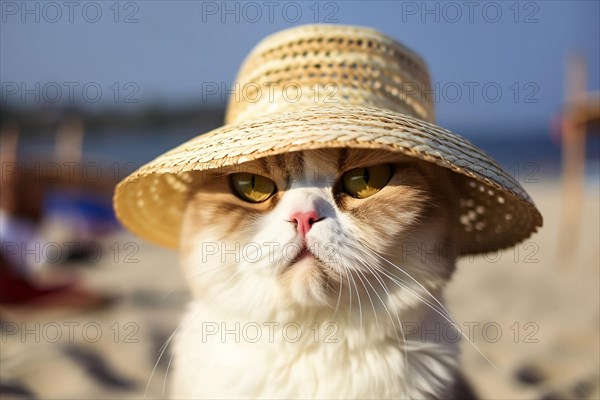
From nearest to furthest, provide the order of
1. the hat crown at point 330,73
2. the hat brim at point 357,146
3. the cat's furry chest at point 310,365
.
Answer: the hat brim at point 357,146, the cat's furry chest at point 310,365, the hat crown at point 330,73

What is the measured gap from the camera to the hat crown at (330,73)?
3.18 feet

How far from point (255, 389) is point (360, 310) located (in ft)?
0.73

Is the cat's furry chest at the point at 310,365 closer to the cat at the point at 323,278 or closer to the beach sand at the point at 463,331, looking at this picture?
the cat at the point at 323,278

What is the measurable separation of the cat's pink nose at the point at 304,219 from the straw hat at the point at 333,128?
0.11m

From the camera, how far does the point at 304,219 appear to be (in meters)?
0.78

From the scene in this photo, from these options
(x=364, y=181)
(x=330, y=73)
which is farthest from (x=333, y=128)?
(x=330, y=73)

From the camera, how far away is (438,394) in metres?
0.90

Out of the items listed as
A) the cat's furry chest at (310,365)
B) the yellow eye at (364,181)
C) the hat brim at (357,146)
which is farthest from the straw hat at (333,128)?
the cat's furry chest at (310,365)

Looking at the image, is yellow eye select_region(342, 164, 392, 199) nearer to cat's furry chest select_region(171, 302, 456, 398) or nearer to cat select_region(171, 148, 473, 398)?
cat select_region(171, 148, 473, 398)

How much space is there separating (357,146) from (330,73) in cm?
32

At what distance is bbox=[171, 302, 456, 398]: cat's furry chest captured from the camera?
2.78ft

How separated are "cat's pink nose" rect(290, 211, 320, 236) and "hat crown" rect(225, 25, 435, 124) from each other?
0.25 metres

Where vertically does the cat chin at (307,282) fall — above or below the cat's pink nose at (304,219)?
below

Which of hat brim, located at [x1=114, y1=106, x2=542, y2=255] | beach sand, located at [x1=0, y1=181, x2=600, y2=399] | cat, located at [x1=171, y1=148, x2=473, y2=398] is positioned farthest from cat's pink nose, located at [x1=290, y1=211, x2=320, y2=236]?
beach sand, located at [x1=0, y1=181, x2=600, y2=399]
